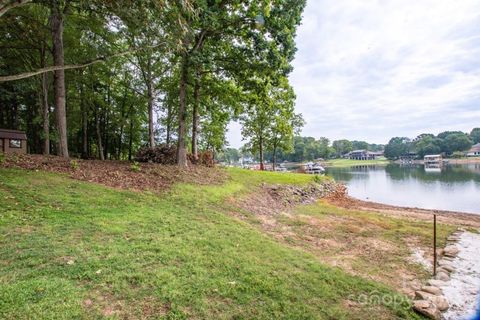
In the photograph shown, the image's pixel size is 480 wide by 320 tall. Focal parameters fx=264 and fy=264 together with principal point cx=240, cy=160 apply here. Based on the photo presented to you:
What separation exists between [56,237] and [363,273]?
4.97m

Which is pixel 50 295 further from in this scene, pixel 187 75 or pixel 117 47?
pixel 117 47

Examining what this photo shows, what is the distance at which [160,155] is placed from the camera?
526 inches

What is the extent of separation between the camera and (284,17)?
9.16m

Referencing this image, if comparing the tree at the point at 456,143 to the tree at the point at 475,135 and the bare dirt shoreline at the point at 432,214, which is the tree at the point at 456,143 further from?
the bare dirt shoreline at the point at 432,214

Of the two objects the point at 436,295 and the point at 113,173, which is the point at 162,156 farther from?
the point at 436,295

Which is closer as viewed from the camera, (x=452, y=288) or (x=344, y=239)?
(x=452, y=288)

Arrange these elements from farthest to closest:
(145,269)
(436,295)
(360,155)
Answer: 1. (360,155)
2. (436,295)
3. (145,269)

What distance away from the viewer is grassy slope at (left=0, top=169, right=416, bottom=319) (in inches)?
107

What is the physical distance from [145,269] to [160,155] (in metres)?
10.5

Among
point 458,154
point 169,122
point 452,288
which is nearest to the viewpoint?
point 452,288

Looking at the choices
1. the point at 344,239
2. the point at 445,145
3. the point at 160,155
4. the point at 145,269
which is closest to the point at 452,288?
the point at 344,239

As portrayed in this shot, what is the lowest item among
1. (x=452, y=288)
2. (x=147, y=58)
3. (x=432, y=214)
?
(x=432, y=214)

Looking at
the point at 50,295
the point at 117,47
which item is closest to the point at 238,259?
the point at 50,295

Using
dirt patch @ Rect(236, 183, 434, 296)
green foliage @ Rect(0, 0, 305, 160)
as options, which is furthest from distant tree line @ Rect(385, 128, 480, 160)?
dirt patch @ Rect(236, 183, 434, 296)
